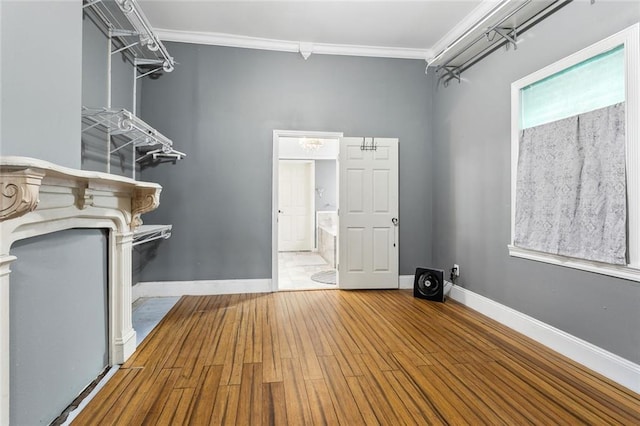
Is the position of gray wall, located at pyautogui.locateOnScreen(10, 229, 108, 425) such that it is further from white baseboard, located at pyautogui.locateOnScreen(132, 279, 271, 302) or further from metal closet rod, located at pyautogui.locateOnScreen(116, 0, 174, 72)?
white baseboard, located at pyautogui.locateOnScreen(132, 279, 271, 302)

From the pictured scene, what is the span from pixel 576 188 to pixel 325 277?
352 centimetres

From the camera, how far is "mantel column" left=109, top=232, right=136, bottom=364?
7.15 ft

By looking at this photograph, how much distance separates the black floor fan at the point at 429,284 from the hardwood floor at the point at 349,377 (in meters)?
0.58

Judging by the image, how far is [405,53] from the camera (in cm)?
441

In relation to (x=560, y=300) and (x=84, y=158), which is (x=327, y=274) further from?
(x=84, y=158)

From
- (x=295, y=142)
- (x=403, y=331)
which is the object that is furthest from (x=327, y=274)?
(x=295, y=142)

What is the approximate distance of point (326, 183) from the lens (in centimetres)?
820

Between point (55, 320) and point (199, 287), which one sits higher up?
point (55, 320)

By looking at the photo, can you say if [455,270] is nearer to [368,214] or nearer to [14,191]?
[368,214]

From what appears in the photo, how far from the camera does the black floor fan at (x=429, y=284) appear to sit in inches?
151

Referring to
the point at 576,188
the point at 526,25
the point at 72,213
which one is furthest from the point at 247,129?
the point at 576,188

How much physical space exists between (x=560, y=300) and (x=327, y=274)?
337cm

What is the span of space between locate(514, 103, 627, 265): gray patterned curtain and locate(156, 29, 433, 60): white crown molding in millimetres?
2236

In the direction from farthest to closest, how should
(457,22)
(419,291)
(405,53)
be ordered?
(405,53)
(419,291)
(457,22)
